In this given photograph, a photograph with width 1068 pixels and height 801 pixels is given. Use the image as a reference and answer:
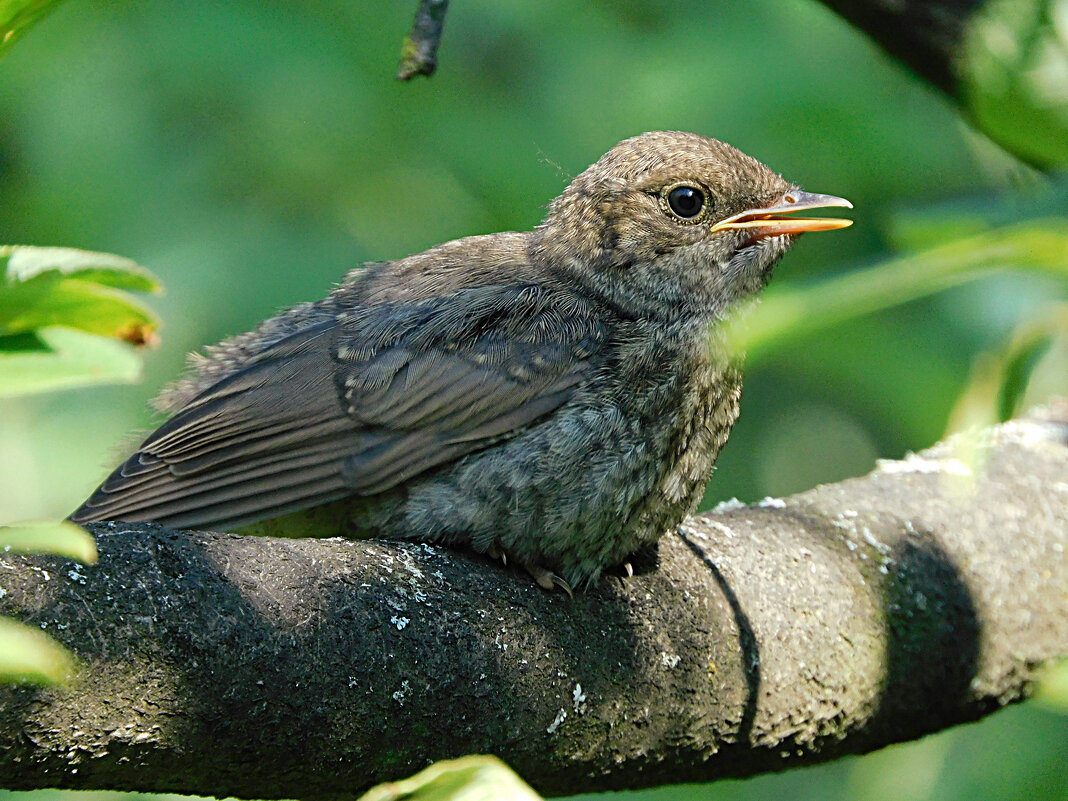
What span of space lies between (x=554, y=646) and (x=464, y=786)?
153 cm

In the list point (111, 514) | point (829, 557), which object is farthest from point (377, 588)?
point (829, 557)

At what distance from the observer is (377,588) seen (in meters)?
2.29

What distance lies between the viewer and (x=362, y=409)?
3059 millimetres

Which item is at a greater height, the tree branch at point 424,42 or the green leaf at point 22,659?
the tree branch at point 424,42

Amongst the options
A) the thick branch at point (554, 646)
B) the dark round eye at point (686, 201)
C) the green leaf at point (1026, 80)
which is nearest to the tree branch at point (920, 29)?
the dark round eye at point (686, 201)

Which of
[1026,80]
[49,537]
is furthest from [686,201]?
[49,537]

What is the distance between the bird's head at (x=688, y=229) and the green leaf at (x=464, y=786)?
90.2 inches

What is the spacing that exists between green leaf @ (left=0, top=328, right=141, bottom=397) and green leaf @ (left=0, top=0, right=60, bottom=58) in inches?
9.5

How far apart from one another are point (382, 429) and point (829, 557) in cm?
123

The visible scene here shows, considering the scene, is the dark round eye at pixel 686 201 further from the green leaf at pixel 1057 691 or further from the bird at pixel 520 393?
the green leaf at pixel 1057 691

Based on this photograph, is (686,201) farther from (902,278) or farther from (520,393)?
(902,278)

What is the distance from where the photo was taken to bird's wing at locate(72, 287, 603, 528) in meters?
2.96

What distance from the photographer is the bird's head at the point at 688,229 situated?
3.20 m

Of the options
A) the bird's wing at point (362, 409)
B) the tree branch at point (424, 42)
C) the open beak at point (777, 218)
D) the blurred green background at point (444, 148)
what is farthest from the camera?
the blurred green background at point (444, 148)
